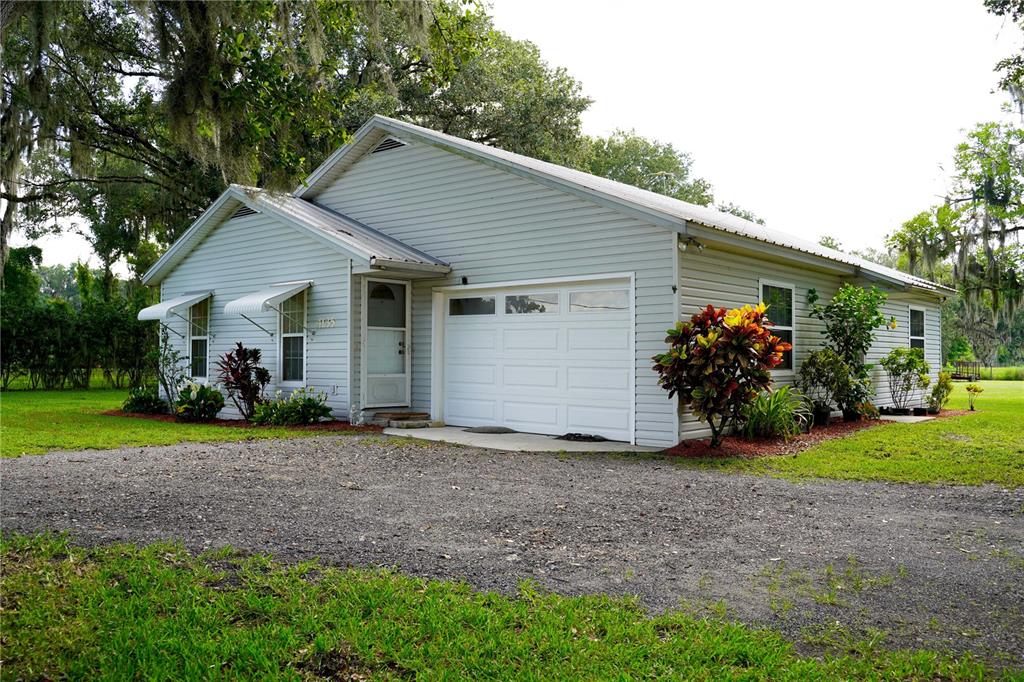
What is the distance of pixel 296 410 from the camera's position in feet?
39.3

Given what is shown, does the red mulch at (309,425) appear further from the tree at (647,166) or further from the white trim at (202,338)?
the tree at (647,166)

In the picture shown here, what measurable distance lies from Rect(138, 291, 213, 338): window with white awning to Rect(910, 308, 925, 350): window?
14667 millimetres

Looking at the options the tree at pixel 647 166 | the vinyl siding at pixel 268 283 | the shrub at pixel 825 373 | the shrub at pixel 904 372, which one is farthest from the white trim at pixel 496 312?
the tree at pixel 647 166

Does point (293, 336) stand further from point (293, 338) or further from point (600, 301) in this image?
point (600, 301)

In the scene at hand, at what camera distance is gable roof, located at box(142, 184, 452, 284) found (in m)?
11.5

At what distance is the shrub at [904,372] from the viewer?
580 inches

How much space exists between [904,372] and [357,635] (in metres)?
14.8

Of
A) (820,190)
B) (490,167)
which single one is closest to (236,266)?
(490,167)

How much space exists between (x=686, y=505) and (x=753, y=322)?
11.7 feet

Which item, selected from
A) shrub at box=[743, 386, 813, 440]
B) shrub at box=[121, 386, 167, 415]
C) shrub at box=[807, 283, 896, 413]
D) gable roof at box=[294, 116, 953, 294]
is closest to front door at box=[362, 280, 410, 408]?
gable roof at box=[294, 116, 953, 294]

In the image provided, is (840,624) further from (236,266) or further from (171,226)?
(171,226)

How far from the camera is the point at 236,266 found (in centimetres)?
1416

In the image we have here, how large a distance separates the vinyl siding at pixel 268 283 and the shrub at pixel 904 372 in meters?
10.3

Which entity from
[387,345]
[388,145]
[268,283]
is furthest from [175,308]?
[388,145]
